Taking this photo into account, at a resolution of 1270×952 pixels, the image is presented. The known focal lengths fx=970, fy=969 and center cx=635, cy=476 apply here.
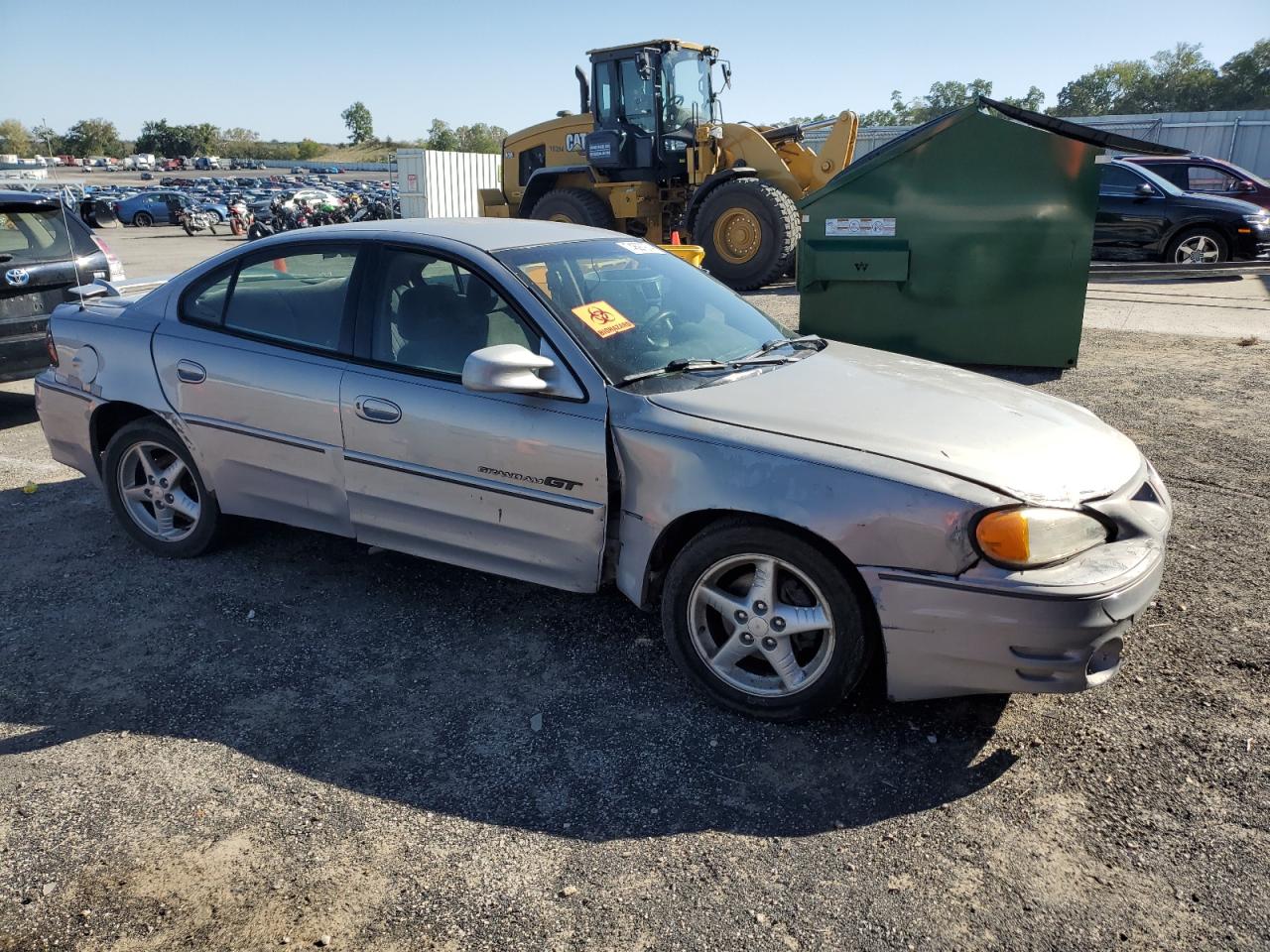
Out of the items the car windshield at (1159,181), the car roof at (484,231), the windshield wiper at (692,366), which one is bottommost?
the windshield wiper at (692,366)

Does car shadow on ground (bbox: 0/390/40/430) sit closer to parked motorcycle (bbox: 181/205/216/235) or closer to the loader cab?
the loader cab

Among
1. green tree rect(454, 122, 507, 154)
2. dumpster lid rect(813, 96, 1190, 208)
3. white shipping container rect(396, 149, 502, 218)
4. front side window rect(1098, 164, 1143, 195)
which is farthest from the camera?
green tree rect(454, 122, 507, 154)

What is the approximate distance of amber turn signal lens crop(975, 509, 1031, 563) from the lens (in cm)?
281

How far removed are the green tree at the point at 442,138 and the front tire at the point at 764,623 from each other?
113180 millimetres

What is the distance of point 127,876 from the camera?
103 inches

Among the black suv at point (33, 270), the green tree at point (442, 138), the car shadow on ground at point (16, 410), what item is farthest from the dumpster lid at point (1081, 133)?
the green tree at point (442, 138)

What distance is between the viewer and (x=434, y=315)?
3.91 m

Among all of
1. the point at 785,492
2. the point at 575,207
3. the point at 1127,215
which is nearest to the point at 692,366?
the point at 785,492

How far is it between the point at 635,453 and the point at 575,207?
1239cm

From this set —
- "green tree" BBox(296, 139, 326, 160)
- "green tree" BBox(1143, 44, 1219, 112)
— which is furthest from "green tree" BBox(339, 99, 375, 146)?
"green tree" BBox(1143, 44, 1219, 112)

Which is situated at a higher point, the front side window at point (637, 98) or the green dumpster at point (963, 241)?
the front side window at point (637, 98)

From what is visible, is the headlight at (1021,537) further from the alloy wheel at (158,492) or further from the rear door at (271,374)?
the alloy wheel at (158,492)

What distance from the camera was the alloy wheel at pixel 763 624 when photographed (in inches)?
123

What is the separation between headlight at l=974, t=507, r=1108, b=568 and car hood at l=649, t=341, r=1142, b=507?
7cm
